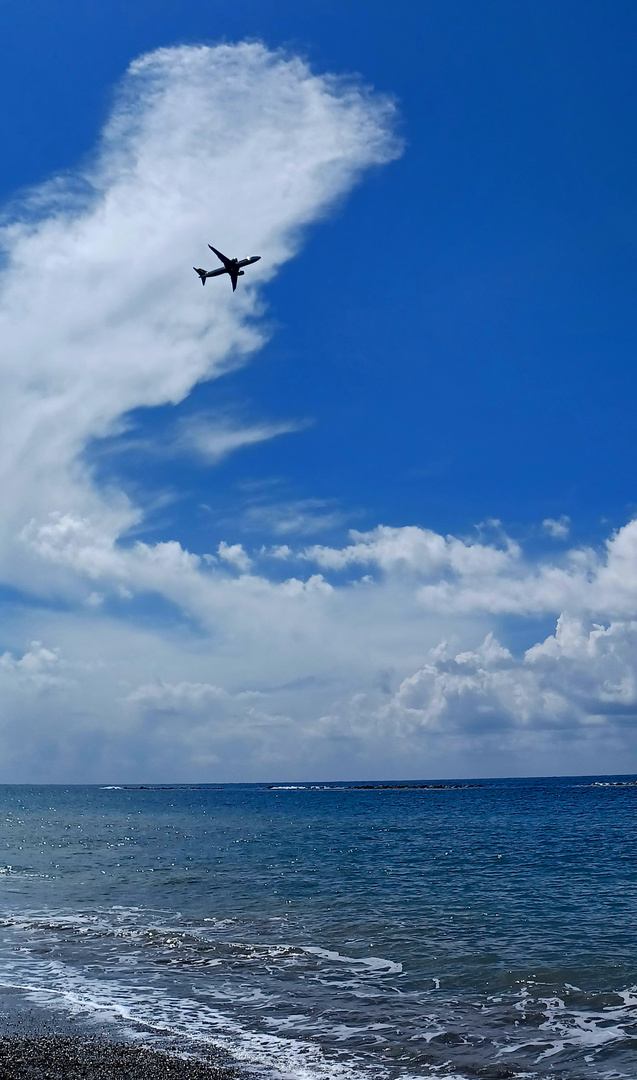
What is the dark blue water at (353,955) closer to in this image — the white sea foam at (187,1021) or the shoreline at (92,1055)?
the white sea foam at (187,1021)

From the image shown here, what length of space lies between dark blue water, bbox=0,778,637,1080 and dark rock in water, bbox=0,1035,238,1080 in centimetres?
136

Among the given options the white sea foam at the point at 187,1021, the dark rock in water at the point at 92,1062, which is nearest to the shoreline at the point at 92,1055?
the dark rock in water at the point at 92,1062

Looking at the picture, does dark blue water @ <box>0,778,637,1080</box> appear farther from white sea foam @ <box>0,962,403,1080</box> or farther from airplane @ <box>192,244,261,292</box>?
airplane @ <box>192,244,261,292</box>

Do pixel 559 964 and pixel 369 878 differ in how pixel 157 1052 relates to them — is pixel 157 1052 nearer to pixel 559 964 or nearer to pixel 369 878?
pixel 559 964

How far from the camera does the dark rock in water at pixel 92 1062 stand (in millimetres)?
17781

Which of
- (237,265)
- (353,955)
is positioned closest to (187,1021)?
(353,955)

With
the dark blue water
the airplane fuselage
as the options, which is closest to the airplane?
the airplane fuselage

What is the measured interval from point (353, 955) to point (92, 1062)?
13441mm

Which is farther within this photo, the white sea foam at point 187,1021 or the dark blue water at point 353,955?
the dark blue water at point 353,955

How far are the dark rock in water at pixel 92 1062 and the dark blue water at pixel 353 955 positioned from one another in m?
1.36

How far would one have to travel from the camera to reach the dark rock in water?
17781mm

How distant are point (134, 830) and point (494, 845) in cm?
5092

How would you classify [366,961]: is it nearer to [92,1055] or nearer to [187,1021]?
[187,1021]

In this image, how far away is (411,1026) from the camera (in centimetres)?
2192
